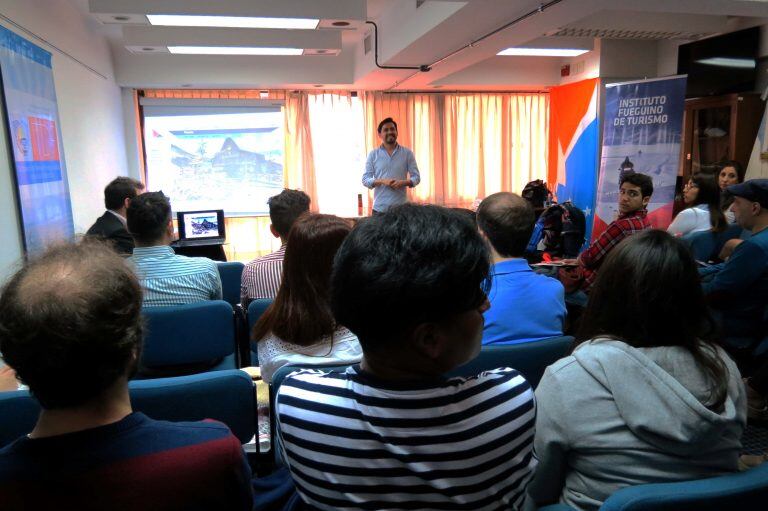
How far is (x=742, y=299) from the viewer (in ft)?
9.03

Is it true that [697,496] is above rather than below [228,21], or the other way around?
below

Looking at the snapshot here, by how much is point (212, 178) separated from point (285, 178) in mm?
921

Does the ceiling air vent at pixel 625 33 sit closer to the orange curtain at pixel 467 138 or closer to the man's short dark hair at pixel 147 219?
the orange curtain at pixel 467 138

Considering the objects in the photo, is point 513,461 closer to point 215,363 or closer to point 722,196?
point 215,363

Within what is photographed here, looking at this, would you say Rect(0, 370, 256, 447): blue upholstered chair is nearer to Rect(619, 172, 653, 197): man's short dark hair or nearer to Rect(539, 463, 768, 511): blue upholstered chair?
Rect(539, 463, 768, 511): blue upholstered chair

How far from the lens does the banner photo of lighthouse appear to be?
17.3 ft

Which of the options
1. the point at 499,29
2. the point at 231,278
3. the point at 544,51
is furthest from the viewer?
the point at 544,51

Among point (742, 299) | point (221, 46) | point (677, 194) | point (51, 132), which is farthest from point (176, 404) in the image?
point (677, 194)

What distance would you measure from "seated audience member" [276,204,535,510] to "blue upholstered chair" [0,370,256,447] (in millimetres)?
588

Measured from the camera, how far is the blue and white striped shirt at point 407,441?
2.43 ft

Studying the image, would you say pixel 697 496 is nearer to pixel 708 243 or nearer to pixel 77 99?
pixel 708 243

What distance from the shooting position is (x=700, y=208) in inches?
150

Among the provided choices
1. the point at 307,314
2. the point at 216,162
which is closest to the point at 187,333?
the point at 307,314

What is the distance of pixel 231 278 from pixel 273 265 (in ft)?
3.41
